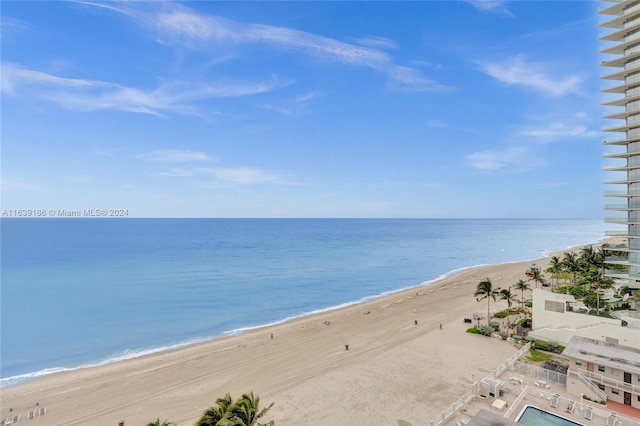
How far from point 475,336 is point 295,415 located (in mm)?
20571

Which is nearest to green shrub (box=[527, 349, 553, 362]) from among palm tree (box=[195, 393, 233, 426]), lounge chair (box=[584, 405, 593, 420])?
lounge chair (box=[584, 405, 593, 420])

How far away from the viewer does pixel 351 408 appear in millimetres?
20766

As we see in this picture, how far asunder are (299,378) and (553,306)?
73.4 ft

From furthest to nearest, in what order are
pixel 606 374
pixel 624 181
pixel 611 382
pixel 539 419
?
pixel 624 181
pixel 606 374
pixel 611 382
pixel 539 419

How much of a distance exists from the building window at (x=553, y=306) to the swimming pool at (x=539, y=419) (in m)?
15.6

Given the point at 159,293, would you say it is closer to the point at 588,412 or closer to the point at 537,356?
the point at 537,356

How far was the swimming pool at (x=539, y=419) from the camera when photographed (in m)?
15.7

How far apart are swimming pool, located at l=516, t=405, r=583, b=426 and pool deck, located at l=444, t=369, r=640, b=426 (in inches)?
9.2

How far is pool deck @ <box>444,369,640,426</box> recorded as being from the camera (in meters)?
15.9

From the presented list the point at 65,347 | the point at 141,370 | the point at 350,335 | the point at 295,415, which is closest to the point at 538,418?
the point at 295,415

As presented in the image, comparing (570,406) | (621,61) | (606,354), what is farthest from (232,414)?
(621,61)

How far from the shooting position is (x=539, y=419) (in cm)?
1608

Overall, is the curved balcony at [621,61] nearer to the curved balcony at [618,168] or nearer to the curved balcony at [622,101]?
the curved balcony at [622,101]

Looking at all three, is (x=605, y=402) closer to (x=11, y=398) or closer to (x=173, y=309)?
(x=11, y=398)
